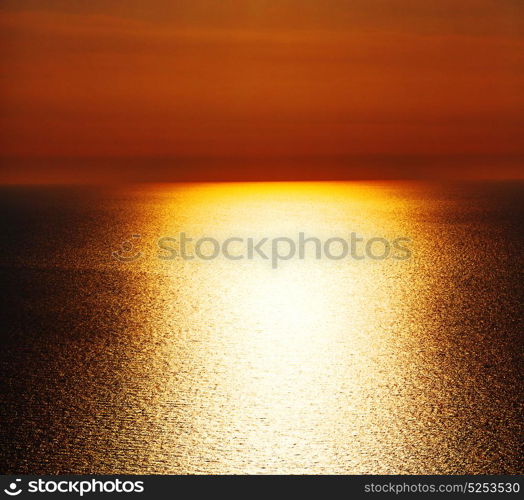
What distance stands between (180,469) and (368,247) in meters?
5.94

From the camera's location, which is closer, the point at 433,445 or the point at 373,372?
the point at 433,445

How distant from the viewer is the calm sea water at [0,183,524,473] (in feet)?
10.8

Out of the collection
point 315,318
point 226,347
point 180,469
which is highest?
point 315,318

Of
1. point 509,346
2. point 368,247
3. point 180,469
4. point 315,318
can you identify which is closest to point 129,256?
point 368,247

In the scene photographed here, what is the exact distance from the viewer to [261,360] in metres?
4.57

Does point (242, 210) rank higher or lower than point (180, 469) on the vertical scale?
higher

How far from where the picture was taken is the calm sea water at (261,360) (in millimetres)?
3291

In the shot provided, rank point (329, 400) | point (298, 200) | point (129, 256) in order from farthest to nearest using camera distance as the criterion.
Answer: point (298, 200) < point (129, 256) < point (329, 400)

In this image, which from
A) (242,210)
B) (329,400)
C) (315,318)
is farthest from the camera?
(242,210)

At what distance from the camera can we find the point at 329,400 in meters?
3.88

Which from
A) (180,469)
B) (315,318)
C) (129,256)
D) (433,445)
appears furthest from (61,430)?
(129,256)

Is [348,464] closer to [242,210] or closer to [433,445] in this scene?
[433,445]

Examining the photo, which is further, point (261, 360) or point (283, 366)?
point (261, 360)

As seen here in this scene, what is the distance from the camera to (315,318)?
5.64 m
